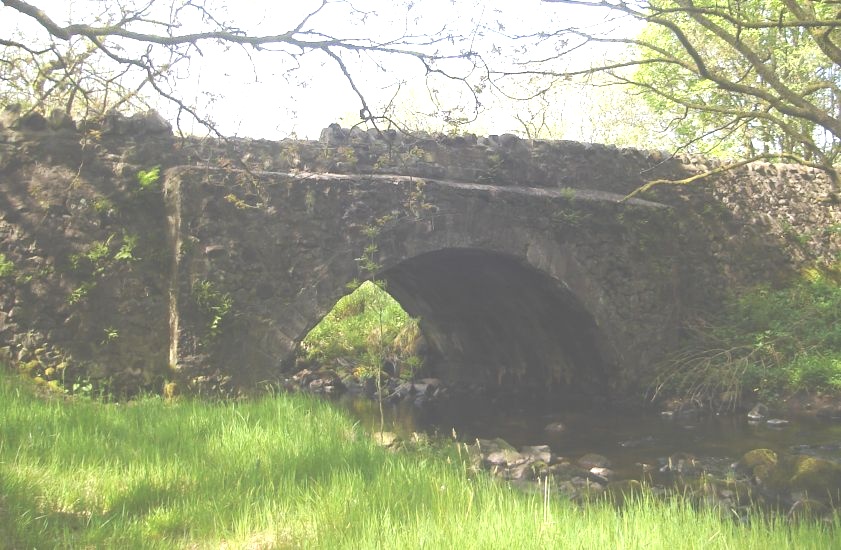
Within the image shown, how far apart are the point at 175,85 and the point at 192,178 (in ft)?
8.83

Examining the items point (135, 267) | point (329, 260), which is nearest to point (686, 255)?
point (329, 260)

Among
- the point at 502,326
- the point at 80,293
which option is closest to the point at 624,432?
the point at 502,326

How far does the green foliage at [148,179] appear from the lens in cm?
752

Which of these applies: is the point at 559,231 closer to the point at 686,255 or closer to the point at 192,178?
the point at 686,255

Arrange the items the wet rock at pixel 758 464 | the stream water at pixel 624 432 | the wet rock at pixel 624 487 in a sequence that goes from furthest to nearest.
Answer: the stream water at pixel 624 432
the wet rock at pixel 758 464
the wet rock at pixel 624 487

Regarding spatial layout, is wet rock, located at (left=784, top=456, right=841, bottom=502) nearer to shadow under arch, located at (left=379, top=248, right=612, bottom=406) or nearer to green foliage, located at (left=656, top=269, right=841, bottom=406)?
green foliage, located at (left=656, top=269, right=841, bottom=406)

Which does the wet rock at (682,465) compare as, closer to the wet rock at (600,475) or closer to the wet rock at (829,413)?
the wet rock at (600,475)

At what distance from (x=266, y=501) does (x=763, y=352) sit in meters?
9.04

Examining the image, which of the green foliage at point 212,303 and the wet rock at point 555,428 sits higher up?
the green foliage at point 212,303

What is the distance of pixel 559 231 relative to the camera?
9953 millimetres

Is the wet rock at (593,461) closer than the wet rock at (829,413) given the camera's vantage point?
Yes

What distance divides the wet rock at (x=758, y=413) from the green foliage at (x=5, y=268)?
331 inches

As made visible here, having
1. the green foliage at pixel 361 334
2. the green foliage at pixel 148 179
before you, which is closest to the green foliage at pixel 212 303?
the green foliage at pixel 148 179

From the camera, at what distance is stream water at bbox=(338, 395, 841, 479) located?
316 inches
